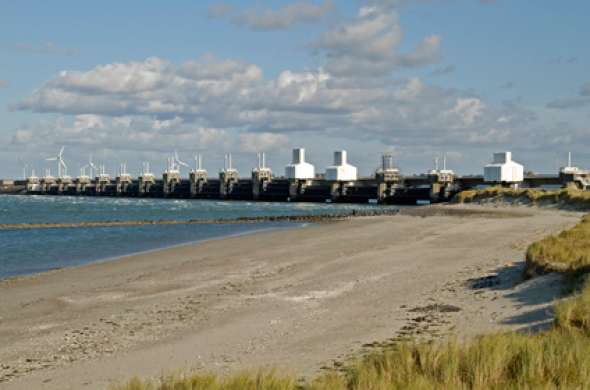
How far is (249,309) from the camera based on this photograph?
15219mm

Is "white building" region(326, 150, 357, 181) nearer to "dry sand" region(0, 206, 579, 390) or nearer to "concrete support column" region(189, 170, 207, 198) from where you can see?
"concrete support column" region(189, 170, 207, 198)

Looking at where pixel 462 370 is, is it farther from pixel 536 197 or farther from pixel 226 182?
pixel 226 182

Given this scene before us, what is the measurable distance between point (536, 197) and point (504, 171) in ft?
89.7

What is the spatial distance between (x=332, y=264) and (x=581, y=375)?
1621 cm

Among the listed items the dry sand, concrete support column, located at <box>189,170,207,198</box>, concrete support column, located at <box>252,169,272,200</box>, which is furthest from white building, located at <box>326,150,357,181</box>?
the dry sand

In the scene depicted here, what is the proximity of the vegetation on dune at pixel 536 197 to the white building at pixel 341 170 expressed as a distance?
3867cm

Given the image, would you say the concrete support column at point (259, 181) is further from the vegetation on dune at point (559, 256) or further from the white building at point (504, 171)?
the vegetation on dune at point (559, 256)

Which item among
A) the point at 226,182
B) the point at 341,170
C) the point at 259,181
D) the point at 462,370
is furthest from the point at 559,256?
the point at 226,182

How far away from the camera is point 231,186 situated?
454ft

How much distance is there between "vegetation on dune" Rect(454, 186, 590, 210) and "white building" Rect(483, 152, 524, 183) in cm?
1501

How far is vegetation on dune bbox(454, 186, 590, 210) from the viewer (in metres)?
59.8

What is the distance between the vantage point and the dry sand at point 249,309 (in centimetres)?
1098

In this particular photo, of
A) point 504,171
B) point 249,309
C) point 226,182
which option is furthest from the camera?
point 226,182

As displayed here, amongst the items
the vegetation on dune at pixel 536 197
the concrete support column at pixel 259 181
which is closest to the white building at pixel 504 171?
the vegetation on dune at pixel 536 197
